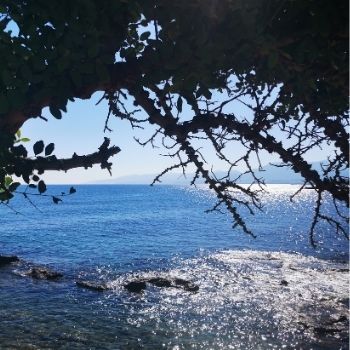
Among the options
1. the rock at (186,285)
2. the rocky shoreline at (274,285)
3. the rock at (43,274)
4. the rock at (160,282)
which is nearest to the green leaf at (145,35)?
the rocky shoreline at (274,285)

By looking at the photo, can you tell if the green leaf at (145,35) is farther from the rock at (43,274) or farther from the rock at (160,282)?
the rock at (43,274)

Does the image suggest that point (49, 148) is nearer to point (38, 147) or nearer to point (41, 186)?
point (38, 147)

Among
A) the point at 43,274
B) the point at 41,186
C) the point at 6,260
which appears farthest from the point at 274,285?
the point at 41,186

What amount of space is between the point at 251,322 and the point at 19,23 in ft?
76.1

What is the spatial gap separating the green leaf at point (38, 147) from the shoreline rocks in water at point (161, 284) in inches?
1101

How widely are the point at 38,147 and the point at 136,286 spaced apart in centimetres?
2849

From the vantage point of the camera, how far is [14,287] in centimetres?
3088

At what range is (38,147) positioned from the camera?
359 centimetres

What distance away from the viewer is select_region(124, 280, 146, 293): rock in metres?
30.0

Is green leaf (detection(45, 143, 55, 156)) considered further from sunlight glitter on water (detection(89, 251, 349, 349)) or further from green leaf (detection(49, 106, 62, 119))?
sunlight glitter on water (detection(89, 251, 349, 349))

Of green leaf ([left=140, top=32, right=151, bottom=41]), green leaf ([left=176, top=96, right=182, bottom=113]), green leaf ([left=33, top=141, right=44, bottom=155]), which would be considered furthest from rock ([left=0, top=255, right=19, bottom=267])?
green leaf ([left=140, top=32, right=151, bottom=41])

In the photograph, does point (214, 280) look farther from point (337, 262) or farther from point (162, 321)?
point (337, 262)

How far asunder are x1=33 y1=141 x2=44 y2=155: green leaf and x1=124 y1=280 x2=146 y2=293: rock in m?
28.0

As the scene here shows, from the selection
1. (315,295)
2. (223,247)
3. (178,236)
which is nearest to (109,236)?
(178,236)
